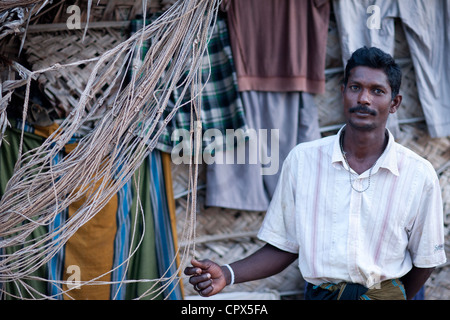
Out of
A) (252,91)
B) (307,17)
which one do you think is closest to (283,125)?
(252,91)

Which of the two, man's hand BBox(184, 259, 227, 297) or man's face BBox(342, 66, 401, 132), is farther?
man's face BBox(342, 66, 401, 132)

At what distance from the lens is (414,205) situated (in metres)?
2.31

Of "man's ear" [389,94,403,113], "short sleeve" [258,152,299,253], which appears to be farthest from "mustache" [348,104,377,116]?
"short sleeve" [258,152,299,253]

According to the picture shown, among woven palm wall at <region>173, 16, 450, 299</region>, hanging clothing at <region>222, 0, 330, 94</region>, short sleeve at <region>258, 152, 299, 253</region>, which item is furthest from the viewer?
woven palm wall at <region>173, 16, 450, 299</region>

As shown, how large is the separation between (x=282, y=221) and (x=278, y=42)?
41.2 inches

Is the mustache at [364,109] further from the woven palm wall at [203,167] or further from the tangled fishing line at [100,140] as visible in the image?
the woven palm wall at [203,167]

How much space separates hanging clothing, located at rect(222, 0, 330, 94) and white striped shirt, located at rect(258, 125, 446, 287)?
0.77 m

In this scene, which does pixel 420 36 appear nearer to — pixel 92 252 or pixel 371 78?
pixel 371 78

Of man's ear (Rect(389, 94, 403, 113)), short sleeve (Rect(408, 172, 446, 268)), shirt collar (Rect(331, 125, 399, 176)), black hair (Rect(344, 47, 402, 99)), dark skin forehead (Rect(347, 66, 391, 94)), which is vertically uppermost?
black hair (Rect(344, 47, 402, 99))

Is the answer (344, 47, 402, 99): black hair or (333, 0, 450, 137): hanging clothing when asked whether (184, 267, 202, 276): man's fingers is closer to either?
(344, 47, 402, 99): black hair

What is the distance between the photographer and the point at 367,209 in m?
2.30

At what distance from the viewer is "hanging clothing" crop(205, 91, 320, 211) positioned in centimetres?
305

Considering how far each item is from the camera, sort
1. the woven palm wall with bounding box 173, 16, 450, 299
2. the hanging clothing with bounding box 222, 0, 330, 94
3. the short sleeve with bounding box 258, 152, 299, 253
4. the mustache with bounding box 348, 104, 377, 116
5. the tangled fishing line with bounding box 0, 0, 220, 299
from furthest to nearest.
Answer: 1. the woven palm wall with bounding box 173, 16, 450, 299
2. the hanging clothing with bounding box 222, 0, 330, 94
3. the short sleeve with bounding box 258, 152, 299, 253
4. the mustache with bounding box 348, 104, 377, 116
5. the tangled fishing line with bounding box 0, 0, 220, 299
